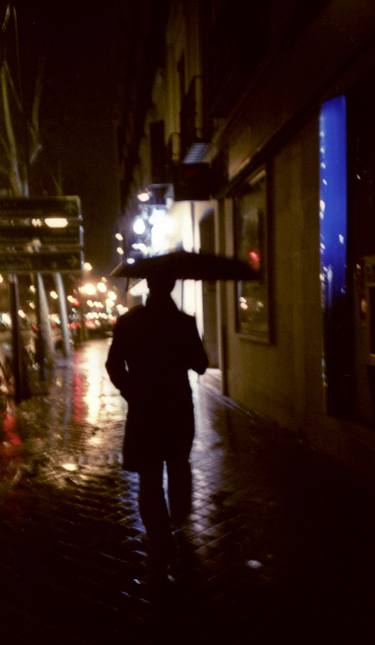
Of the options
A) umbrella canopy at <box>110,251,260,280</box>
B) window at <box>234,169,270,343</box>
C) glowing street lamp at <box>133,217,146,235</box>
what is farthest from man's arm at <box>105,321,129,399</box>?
glowing street lamp at <box>133,217,146,235</box>

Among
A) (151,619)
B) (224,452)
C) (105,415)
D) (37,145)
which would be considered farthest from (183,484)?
(37,145)

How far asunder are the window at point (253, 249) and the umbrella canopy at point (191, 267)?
4.52 metres

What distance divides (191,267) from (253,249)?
6137 millimetres

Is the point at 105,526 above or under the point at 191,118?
under

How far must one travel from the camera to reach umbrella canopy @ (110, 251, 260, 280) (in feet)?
14.2

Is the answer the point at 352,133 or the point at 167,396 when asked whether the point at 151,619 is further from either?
the point at 352,133

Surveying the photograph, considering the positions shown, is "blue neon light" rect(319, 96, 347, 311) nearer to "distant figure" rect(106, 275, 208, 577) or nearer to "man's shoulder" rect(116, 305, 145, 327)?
"distant figure" rect(106, 275, 208, 577)

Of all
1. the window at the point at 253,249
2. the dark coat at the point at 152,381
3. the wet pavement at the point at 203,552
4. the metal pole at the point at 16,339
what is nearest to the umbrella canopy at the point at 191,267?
the dark coat at the point at 152,381

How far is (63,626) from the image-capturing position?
11.8 ft

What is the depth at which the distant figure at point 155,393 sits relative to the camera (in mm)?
4215

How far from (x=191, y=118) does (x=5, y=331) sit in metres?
27.4

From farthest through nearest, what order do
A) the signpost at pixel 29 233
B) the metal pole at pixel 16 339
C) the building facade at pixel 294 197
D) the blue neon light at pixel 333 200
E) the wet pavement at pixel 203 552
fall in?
the signpost at pixel 29 233
the metal pole at pixel 16 339
the blue neon light at pixel 333 200
the building facade at pixel 294 197
the wet pavement at pixel 203 552

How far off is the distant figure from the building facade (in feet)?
7.54

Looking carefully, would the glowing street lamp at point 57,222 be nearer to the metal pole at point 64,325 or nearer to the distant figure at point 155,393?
the distant figure at point 155,393
